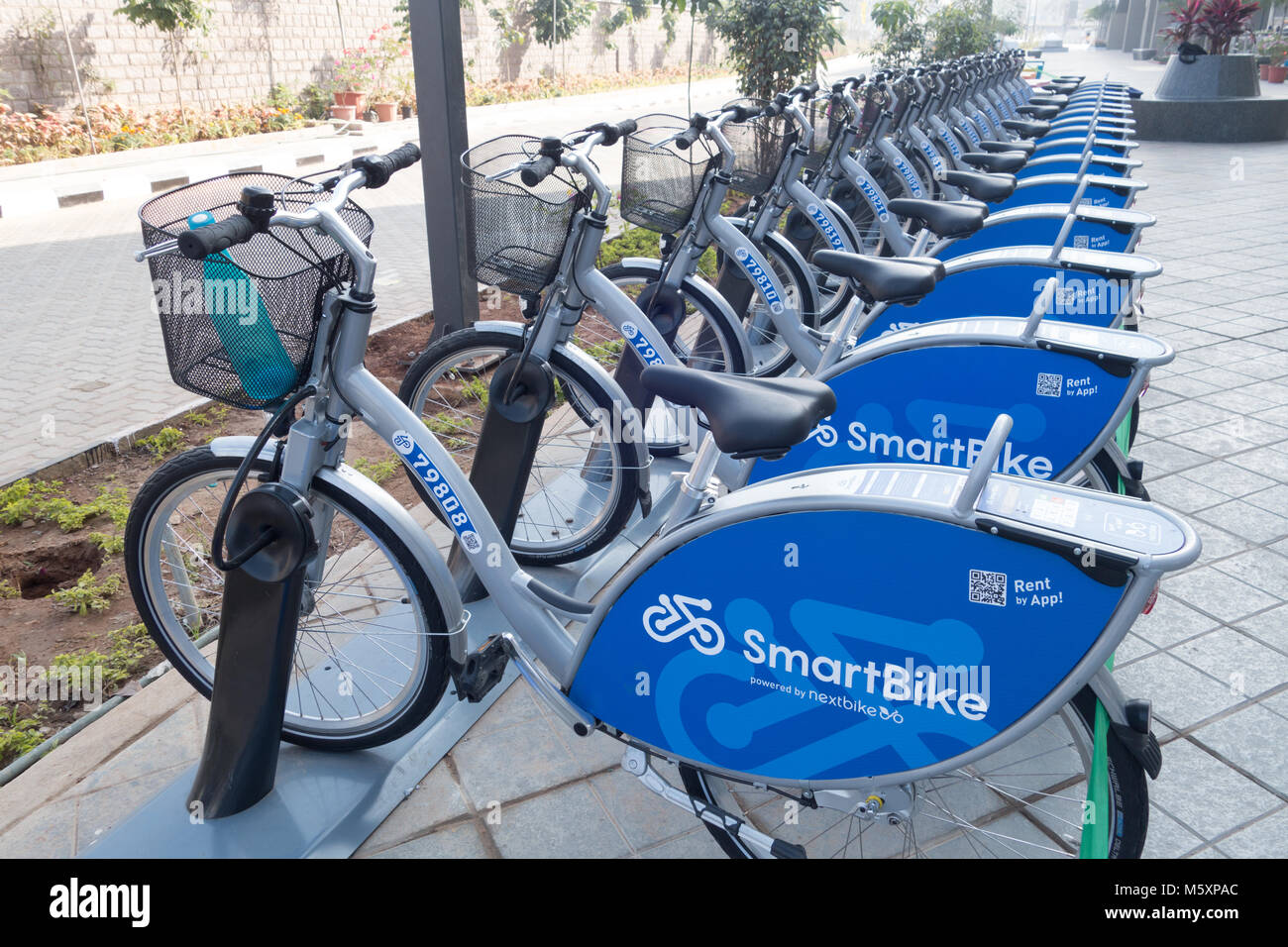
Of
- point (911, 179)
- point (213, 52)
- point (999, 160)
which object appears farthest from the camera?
point (213, 52)

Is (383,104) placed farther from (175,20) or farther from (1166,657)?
(1166,657)

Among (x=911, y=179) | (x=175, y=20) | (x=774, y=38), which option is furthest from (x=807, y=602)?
(x=175, y=20)

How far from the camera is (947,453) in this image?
2.63 m

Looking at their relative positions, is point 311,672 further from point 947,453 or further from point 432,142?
point 432,142

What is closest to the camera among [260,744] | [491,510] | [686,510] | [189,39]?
[686,510]

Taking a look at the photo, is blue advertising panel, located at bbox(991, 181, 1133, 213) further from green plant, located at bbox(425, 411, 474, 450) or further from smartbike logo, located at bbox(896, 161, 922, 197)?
green plant, located at bbox(425, 411, 474, 450)

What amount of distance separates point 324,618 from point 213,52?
50.0ft

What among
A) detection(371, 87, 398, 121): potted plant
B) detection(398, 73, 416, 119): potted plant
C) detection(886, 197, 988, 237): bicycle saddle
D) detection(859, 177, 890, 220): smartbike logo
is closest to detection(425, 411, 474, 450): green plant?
detection(886, 197, 988, 237): bicycle saddle

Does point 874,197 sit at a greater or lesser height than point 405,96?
lesser

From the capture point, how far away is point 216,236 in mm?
1708

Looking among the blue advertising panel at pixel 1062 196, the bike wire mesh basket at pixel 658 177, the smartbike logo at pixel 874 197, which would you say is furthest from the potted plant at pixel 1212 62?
the bike wire mesh basket at pixel 658 177

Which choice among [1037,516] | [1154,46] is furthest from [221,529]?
[1154,46]

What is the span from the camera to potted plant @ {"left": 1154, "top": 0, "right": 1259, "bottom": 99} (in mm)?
13062
